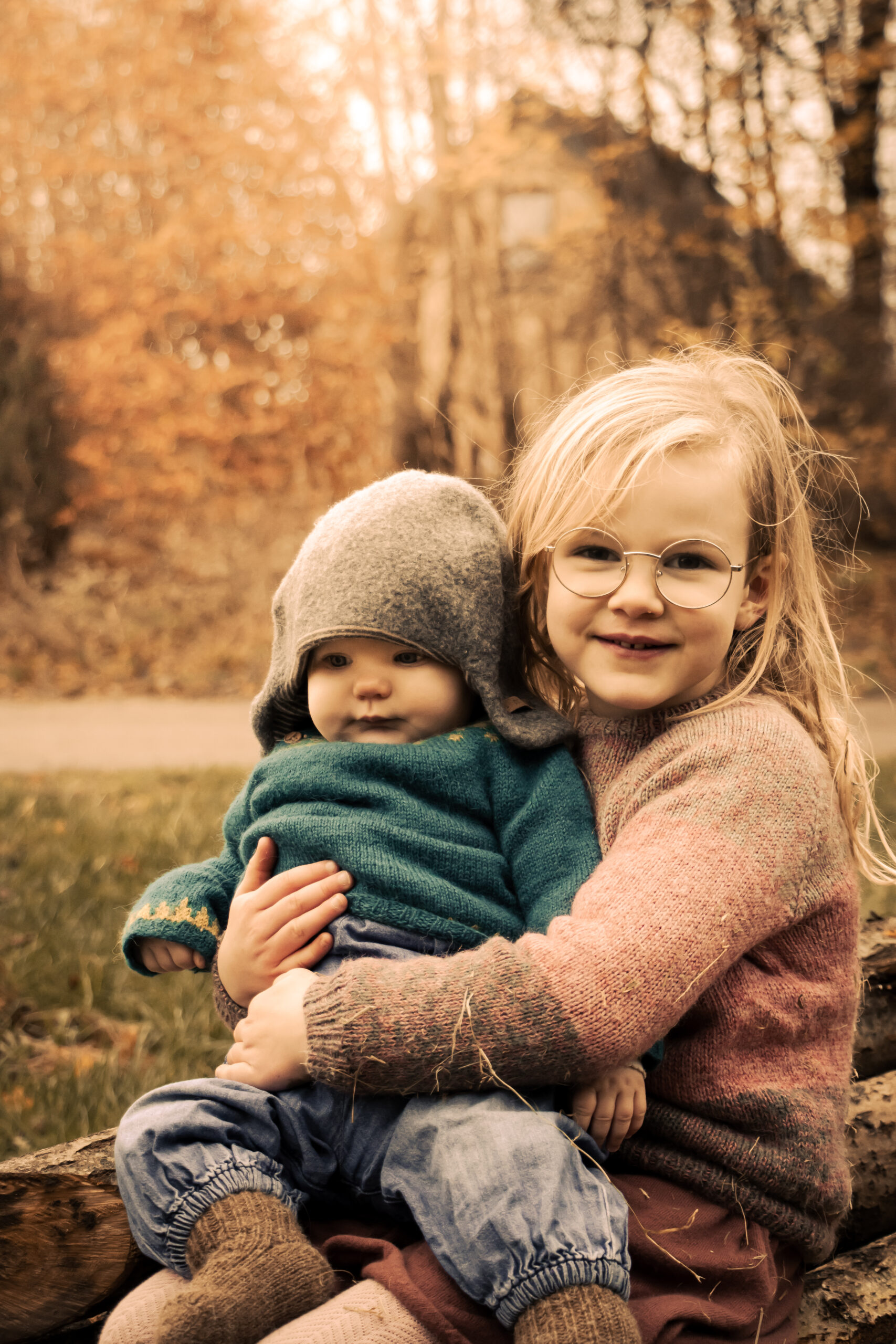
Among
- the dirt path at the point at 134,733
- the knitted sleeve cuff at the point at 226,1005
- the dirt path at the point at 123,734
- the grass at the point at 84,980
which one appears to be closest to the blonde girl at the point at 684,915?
the knitted sleeve cuff at the point at 226,1005

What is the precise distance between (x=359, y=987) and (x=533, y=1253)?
0.42 meters

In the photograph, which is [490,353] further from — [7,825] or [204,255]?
[7,825]

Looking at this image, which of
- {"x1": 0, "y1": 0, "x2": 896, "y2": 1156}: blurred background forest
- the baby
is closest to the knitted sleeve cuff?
the baby

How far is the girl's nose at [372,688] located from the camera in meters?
1.96

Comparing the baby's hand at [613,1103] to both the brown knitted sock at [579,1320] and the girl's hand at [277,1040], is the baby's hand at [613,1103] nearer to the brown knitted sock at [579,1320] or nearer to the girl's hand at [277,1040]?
the brown knitted sock at [579,1320]

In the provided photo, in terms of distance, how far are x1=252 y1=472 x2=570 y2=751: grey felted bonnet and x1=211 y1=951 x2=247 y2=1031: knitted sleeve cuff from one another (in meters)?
0.50

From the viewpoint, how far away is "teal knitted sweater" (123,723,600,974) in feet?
5.90

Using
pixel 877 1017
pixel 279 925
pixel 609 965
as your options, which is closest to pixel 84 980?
pixel 279 925

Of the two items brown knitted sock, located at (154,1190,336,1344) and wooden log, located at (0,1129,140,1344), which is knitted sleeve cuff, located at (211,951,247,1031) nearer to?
wooden log, located at (0,1129,140,1344)

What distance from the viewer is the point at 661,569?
183 centimetres

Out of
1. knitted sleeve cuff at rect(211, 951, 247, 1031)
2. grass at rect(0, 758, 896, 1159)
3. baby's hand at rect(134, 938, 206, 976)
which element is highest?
baby's hand at rect(134, 938, 206, 976)

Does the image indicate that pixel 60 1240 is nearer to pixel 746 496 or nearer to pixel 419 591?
pixel 419 591

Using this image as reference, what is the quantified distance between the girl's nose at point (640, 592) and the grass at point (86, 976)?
1935 mm

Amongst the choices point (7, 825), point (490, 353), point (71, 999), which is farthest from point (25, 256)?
point (71, 999)
